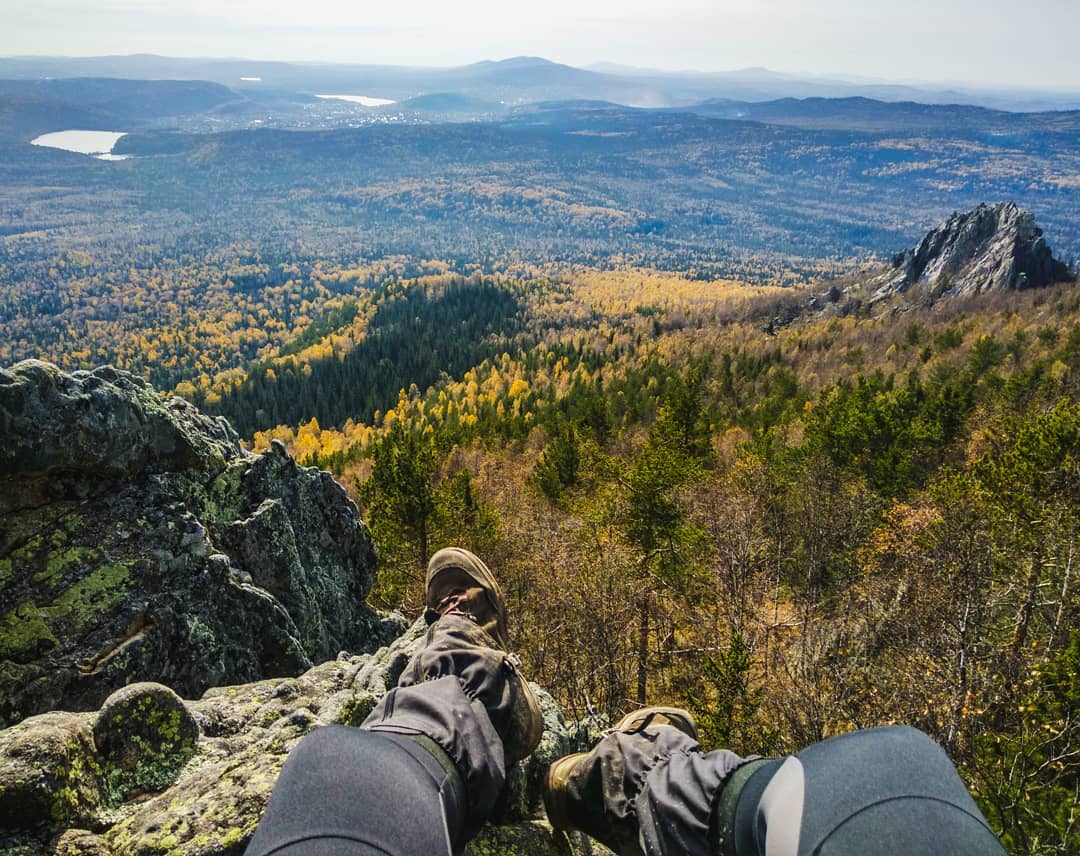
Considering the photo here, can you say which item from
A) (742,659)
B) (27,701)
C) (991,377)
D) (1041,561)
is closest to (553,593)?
(742,659)

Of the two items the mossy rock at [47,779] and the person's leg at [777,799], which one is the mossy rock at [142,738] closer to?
the mossy rock at [47,779]

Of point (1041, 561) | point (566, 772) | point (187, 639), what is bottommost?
point (1041, 561)

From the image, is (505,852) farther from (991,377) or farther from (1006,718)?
(991,377)

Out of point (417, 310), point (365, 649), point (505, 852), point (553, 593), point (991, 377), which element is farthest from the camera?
point (417, 310)

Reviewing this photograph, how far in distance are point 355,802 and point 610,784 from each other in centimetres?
217

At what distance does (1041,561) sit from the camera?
1402cm

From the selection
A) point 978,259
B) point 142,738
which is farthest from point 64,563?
point 978,259

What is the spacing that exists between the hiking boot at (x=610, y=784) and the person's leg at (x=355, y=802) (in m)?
1.32

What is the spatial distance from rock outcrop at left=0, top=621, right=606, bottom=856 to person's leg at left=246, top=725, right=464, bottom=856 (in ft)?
5.16

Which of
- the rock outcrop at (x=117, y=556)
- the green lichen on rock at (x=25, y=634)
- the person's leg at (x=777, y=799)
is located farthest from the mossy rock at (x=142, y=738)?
the person's leg at (x=777, y=799)

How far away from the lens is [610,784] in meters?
4.25

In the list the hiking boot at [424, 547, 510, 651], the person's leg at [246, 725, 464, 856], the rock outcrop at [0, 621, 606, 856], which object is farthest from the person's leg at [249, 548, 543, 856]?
the rock outcrop at [0, 621, 606, 856]

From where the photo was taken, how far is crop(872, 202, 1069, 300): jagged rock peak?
117500 mm

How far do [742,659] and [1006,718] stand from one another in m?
5.86
